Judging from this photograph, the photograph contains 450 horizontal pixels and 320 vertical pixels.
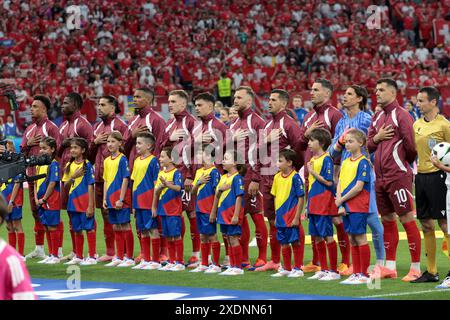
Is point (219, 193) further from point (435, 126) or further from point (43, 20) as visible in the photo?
point (43, 20)

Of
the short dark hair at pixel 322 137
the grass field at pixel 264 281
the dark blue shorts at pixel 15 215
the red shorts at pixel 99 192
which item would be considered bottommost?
the grass field at pixel 264 281

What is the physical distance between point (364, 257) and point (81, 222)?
4129 millimetres

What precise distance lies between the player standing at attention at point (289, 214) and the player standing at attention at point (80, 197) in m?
2.75

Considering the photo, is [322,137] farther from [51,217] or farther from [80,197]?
[51,217]

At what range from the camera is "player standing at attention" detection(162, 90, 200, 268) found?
1245cm

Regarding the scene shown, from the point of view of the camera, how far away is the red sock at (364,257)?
34.2 feet

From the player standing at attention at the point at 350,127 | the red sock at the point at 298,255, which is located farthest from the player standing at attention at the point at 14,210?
the player standing at attention at the point at 350,127

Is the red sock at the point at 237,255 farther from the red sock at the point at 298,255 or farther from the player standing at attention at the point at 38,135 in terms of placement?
the player standing at attention at the point at 38,135

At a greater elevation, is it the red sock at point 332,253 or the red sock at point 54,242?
the red sock at point 54,242

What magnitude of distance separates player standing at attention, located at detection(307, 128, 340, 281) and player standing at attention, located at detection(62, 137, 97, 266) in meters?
3.19

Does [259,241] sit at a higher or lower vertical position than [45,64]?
lower

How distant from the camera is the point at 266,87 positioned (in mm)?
29578
